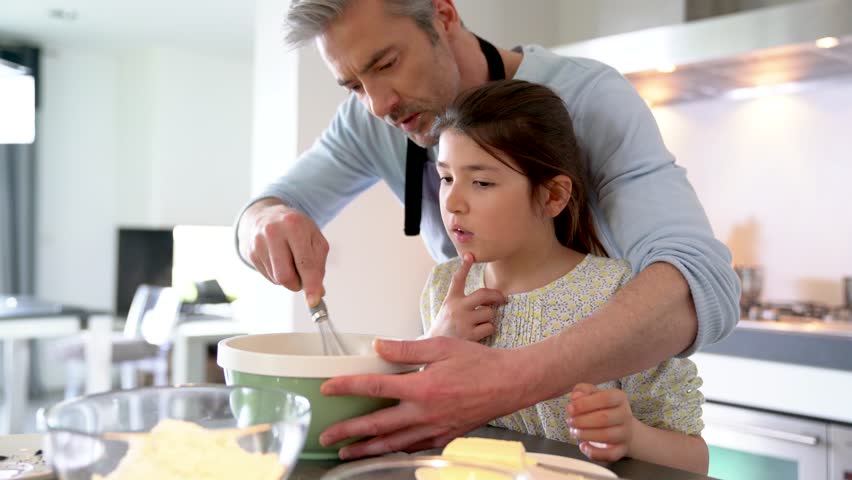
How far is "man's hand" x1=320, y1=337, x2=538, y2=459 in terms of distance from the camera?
731mm

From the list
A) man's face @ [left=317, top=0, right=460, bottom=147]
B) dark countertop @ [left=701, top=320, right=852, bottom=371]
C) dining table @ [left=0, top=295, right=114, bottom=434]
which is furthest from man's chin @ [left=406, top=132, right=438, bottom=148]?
dining table @ [left=0, top=295, right=114, bottom=434]

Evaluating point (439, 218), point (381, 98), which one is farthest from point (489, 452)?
point (439, 218)

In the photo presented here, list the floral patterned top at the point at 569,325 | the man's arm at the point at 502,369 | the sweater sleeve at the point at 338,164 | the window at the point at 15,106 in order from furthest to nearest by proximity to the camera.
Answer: the window at the point at 15,106 → the sweater sleeve at the point at 338,164 → the floral patterned top at the point at 569,325 → the man's arm at the point at 502,369

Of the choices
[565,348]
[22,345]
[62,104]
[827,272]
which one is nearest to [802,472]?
[827,272]

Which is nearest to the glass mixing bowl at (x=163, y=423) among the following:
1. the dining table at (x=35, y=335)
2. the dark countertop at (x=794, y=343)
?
the dark countertop at (x=794, y=343)

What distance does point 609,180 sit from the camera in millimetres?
1167

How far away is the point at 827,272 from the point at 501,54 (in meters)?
1.83

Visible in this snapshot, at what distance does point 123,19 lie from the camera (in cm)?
546

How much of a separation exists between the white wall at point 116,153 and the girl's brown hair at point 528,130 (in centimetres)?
557

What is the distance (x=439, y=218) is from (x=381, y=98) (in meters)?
0.31

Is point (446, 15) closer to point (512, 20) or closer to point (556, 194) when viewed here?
point (556, 194)

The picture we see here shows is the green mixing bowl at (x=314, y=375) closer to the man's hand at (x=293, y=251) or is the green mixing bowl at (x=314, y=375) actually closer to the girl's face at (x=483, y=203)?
the man's hand at (x=293, y=251)

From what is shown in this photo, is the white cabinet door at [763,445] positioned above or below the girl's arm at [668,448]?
below

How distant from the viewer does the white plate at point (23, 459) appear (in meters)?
0.67
